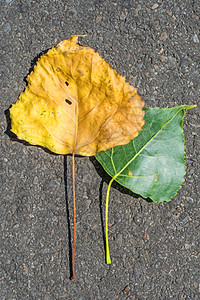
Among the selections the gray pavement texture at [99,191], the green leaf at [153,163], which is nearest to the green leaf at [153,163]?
the green leaf at [153,163]

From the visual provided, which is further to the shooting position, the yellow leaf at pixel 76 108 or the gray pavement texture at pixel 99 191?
the gray pavement texture at pixel 99 191

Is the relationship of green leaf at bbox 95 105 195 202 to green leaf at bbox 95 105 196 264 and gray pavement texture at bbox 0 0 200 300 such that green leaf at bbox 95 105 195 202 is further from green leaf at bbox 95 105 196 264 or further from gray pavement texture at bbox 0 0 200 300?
gray pavement texture at bbox 0 0 200 300

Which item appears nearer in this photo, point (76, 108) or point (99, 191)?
point (76, 108)

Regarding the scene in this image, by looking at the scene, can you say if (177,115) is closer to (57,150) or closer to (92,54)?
(92,54)

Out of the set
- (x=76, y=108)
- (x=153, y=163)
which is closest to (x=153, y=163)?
(x=153, y=163)

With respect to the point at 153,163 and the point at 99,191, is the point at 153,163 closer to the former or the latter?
the point at 153,163

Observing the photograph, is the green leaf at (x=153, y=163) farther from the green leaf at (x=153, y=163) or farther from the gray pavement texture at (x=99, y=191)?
the gray pavement texture at (x=99, y=191)
